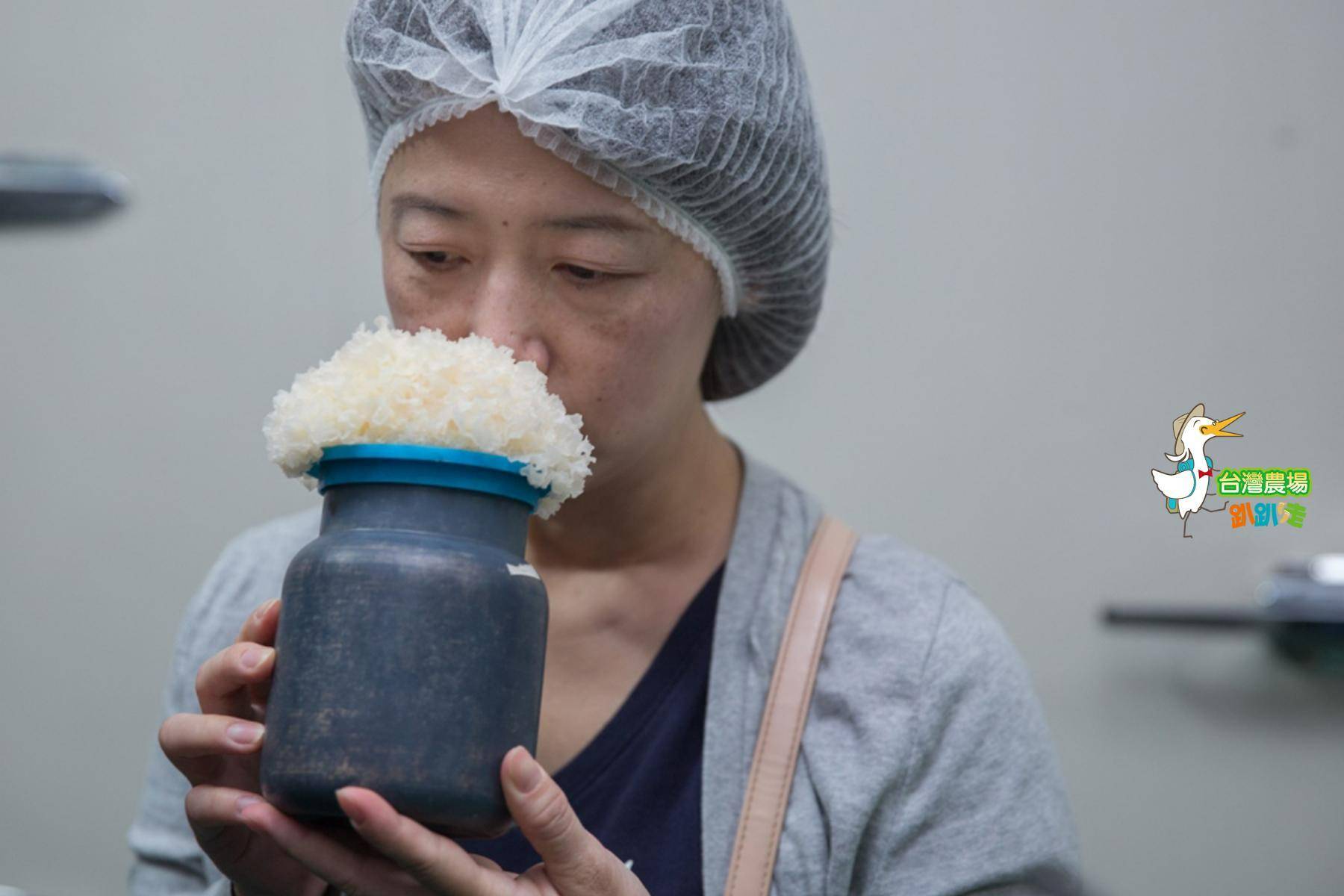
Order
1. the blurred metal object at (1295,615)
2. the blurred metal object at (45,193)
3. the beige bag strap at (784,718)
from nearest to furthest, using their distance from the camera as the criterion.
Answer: the blurred metal object at (45,193), the beige bag strap at (784,718), the blurred metal object at (1295,615)

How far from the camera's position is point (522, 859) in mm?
1126

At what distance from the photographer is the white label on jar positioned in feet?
2.54

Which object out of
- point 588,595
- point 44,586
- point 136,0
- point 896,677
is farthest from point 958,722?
point 136,0

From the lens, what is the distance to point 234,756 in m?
0.95

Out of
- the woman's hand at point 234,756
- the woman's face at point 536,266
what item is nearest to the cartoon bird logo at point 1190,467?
the woman's face at point 536,266

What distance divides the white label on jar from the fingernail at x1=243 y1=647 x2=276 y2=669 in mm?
161

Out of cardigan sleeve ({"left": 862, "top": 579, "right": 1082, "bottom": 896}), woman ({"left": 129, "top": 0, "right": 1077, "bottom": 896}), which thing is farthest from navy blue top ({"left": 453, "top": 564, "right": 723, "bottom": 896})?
cardigan sleeve ({"left": 862, "top": 579, "right": 1082, "bottom": 896})

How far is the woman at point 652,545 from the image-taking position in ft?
3.34

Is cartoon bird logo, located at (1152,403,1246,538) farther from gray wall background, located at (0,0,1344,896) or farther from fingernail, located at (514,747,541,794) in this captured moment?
fingernail, located at (514,747,541,794)

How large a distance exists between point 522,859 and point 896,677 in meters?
0.36

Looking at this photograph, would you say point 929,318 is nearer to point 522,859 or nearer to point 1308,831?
point 1308,831

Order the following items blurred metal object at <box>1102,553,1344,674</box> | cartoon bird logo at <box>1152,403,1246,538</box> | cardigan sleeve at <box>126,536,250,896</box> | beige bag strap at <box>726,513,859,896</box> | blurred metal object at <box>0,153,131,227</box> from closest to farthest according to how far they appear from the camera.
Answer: blurred metal object at <box>0,153,131,227</box>, beige bag strap at <box>726,513,859,896</box>, cardigan sleeve at <box>126,536,250,896</box>, cartoon bird logo at <box>1152,403,1246,538</box>, blurred metal object at <box>1102,553,1344,674</box>

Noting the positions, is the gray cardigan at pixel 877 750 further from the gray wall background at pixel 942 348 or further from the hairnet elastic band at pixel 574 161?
the gray wall background at pixel 942 348

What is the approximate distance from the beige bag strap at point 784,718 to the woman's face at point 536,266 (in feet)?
0.80
